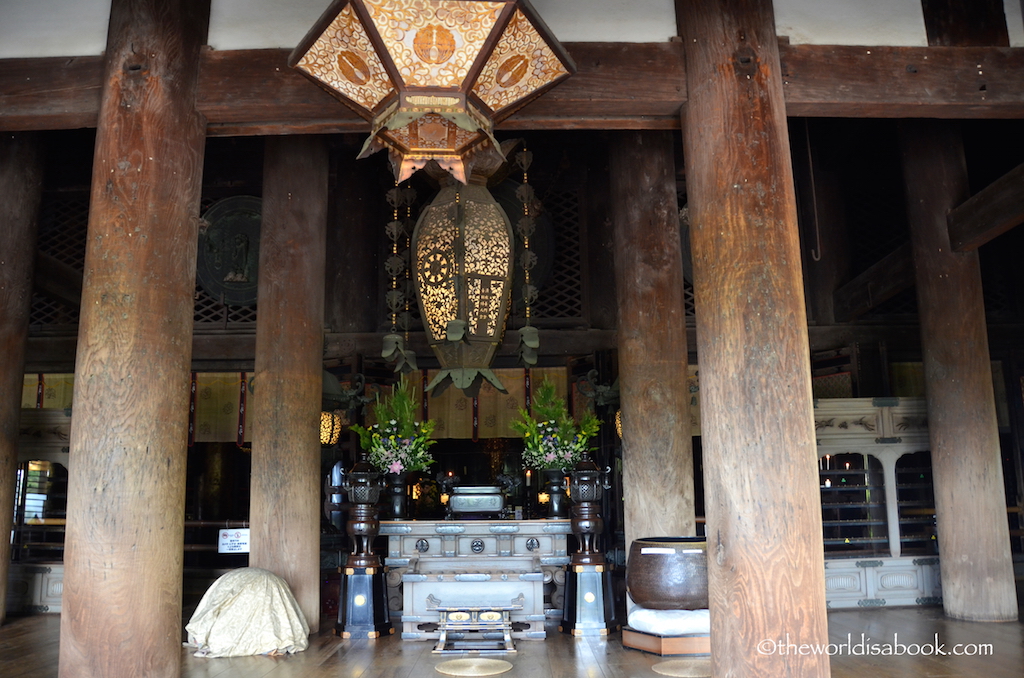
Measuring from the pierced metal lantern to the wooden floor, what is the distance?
2061mm

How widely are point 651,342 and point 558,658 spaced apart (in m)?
2.42

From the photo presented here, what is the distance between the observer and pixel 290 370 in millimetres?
6098

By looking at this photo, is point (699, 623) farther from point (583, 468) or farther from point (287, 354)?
point (287, 354)

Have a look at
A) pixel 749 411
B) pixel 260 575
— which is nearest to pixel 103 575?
pixel 260 575

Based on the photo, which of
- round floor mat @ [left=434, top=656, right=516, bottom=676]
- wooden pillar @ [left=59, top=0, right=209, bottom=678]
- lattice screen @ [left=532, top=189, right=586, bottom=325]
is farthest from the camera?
lattice screen @ [left=532, top=189, right=586, bottom=325]

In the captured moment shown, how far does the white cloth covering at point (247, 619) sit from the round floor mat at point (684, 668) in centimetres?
235

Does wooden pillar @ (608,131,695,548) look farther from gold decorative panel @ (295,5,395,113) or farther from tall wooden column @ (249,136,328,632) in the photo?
gold decorative panel @ (295,5,395,113)

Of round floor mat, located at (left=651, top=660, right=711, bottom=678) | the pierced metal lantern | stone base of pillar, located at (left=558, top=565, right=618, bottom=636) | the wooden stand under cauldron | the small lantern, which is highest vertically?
the pierced metal lantern

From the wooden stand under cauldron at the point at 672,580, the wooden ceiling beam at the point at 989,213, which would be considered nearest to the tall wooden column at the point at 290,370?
the wooden stand under cauldron at the point at 672,580

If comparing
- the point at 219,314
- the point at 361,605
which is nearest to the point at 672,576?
the point at 361,605

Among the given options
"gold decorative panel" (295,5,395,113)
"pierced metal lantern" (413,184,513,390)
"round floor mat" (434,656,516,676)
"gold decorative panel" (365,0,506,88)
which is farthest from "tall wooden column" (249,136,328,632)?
"gold decorative panel" (365,0,506,88)

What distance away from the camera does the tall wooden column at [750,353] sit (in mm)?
3309

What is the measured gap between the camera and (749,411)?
345 centimetres

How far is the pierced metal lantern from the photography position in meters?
6.25
